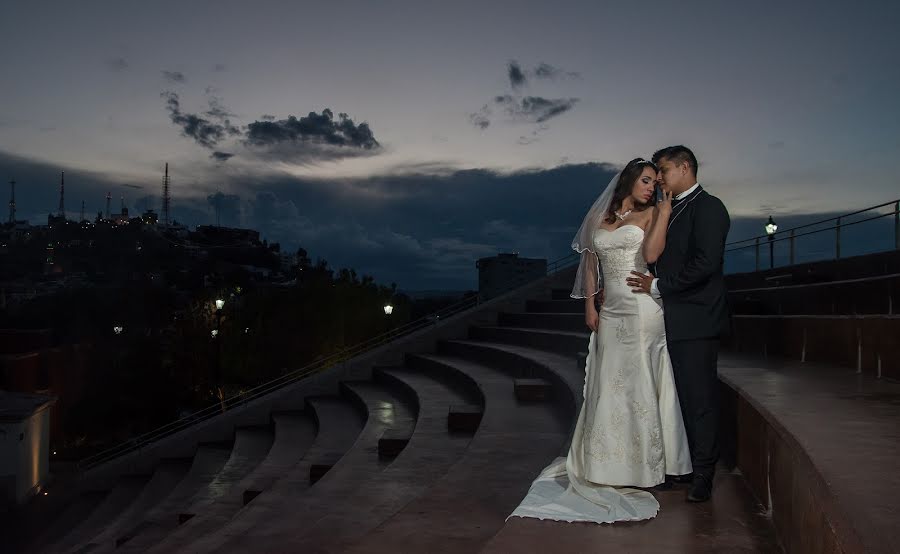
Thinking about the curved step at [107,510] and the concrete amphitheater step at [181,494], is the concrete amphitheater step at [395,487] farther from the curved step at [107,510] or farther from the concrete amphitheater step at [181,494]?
the curved step at [107,510]

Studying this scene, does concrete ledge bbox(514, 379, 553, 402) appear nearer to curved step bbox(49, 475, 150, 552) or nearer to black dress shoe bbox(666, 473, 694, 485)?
black dress shoe bbox(666, 473, 694, 485)

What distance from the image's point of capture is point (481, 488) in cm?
552

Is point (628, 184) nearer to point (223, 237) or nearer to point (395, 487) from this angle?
point (395, 487)

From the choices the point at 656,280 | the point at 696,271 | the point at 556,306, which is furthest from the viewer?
the point at 556,306

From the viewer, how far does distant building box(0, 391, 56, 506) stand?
79.5ft

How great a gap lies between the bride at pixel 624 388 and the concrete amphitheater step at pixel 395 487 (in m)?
1.40

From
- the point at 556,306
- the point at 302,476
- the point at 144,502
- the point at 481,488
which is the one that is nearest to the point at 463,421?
the point at 302,476

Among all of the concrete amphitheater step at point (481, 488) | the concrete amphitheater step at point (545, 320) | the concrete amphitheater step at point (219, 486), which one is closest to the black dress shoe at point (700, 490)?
the concrete amphitheater step at point (481, 488)

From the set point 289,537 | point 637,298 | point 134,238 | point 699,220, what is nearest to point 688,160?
point 699,220

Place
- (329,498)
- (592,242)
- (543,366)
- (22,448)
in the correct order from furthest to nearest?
(22,448) < (543,366) < (329,498) < (592,242)

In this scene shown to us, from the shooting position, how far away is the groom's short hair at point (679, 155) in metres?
4.48

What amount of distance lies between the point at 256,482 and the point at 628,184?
7.59 m

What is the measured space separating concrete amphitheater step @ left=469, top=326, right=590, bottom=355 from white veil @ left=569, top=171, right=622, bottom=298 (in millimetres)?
6634

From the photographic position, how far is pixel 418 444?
330 inches
